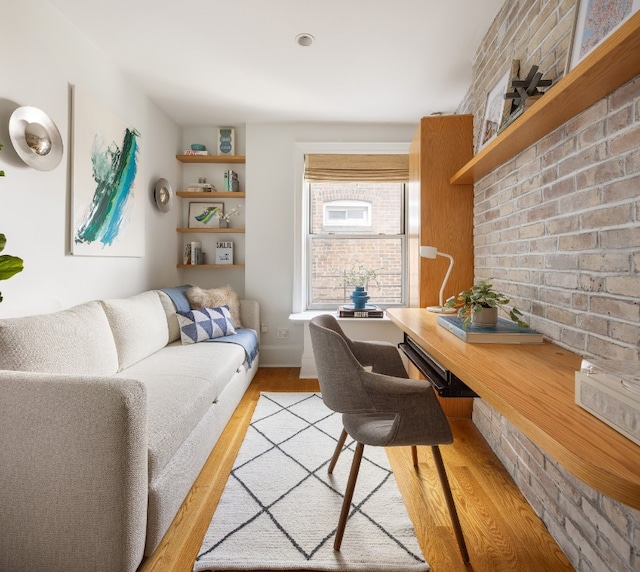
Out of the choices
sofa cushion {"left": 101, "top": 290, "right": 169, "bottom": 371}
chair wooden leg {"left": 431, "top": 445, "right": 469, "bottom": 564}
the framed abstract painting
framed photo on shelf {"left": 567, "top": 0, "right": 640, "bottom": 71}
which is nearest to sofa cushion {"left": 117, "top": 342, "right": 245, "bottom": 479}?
sofa cushion {"left": 101, "top": 290, "right": 169, "bottom": 371}

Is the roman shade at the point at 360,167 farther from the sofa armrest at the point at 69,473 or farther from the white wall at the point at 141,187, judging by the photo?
A: the sofa armrest at the point at 69,473

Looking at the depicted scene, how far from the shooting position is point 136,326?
2.41 meters

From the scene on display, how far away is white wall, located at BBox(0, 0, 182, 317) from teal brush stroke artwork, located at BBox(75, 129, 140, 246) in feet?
0.49

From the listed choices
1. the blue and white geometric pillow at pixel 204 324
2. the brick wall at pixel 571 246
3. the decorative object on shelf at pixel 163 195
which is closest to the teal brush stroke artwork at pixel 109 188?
the decorative object on shelf at pixel 163 195

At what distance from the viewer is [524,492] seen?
1753 millimetres

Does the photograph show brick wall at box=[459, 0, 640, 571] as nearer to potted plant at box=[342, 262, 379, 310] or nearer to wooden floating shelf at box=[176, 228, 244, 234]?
potted plant at box=[342, 262, 379, 310]

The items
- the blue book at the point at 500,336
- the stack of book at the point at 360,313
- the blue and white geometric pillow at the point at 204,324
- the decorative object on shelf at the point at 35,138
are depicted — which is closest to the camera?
the blue book at the point at 500,336

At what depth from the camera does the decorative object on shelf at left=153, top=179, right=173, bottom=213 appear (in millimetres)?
3332

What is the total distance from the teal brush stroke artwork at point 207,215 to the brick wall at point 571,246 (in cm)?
277

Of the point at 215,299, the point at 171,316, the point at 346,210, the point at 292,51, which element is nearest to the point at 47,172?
the point at 171,316

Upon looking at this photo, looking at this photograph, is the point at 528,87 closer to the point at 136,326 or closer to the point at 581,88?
the point at 581,88

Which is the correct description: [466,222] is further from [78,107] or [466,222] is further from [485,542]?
[78,107]

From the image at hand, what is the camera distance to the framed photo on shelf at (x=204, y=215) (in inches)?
156

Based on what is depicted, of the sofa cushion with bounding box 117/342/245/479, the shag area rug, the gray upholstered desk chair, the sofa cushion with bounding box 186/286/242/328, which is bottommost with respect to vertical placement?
the shag area rug
